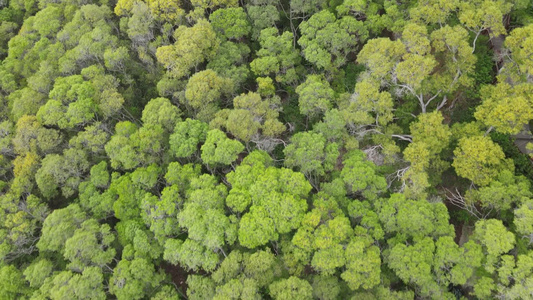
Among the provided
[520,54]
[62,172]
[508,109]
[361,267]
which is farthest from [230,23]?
[361,267]

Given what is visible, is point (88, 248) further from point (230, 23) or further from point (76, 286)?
point (230, 23)

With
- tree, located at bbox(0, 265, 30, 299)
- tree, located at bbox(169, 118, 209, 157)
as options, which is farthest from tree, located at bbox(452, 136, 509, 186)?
tree, located at bbox(0, 265, 30, 299)

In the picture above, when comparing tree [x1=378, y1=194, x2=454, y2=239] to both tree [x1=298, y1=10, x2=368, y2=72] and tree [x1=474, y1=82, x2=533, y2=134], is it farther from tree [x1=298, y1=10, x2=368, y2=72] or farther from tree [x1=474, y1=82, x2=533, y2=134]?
tree [x1=298, y1=10, x2=368, y2=72]

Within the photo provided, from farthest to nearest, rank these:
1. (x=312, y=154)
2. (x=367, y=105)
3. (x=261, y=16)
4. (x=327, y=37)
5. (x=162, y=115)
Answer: (x=261, y=16) → (x=327, y=37) → (x=162, y=115) → (x=367, y=105) → (x=312, y=154)

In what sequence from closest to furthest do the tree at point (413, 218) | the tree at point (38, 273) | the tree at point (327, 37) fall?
the tree at point (413, 218) < the tree at point (38, 273) < the tree at point (327, 37)

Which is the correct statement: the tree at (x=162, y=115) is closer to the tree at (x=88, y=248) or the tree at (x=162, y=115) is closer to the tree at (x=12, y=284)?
the tree at (x=88, y=248)

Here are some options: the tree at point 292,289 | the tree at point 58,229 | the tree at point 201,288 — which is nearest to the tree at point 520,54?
the tree at point 292,289

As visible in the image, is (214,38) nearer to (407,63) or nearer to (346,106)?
(346,106)
